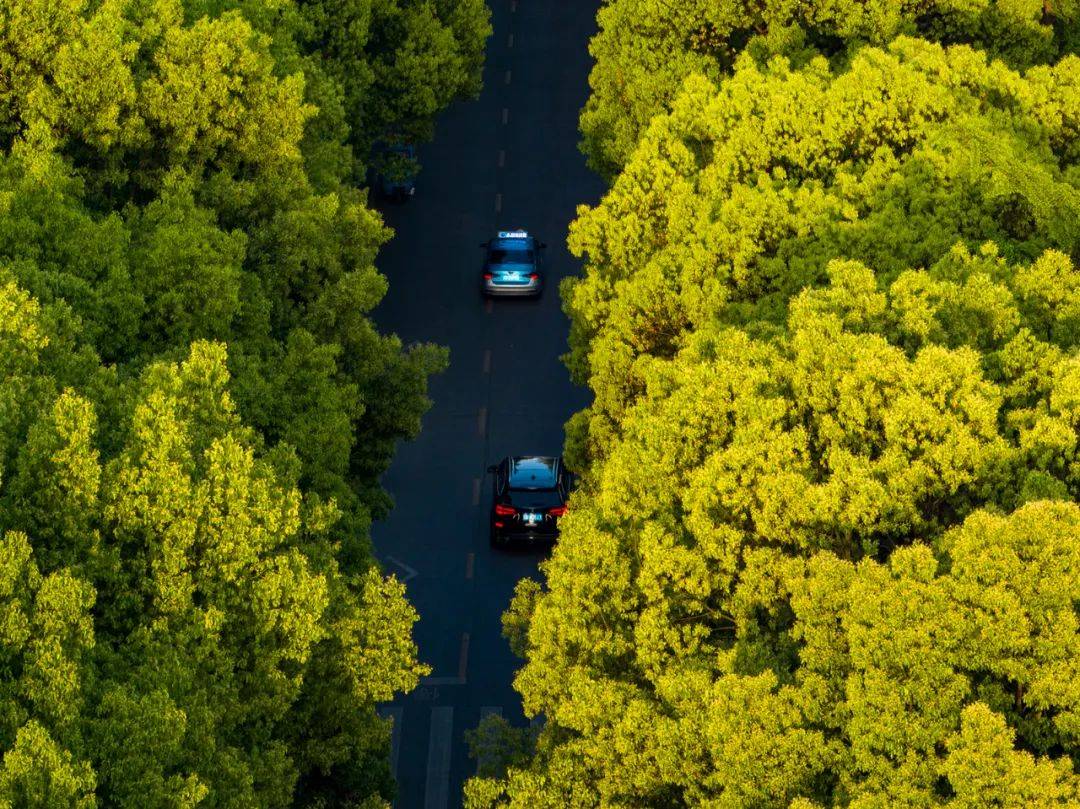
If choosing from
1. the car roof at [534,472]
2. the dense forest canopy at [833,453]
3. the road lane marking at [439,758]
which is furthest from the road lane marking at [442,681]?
the car roof at [534,472]

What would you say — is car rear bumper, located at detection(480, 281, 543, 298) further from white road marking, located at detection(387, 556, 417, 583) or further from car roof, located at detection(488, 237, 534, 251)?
white road marking, located at detection(387, 556, 417, 583)

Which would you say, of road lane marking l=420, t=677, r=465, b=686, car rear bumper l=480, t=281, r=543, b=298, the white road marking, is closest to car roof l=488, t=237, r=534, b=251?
car rear bumper l=480, t=281, r=543, b=298

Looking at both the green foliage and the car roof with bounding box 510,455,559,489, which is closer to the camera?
the green foliage

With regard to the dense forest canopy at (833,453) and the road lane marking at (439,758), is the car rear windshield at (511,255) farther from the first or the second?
the road lane marking at (439,758)

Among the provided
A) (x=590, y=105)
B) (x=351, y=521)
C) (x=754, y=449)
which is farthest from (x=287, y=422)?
(x=590, y=105)

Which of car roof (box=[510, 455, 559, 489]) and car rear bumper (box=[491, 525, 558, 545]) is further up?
car roof (box=[510, 455, 559, 489])

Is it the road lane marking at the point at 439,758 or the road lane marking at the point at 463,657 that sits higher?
the road lane marking at the point at 463,657

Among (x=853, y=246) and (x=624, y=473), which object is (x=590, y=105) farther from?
(x=624, y=473)
